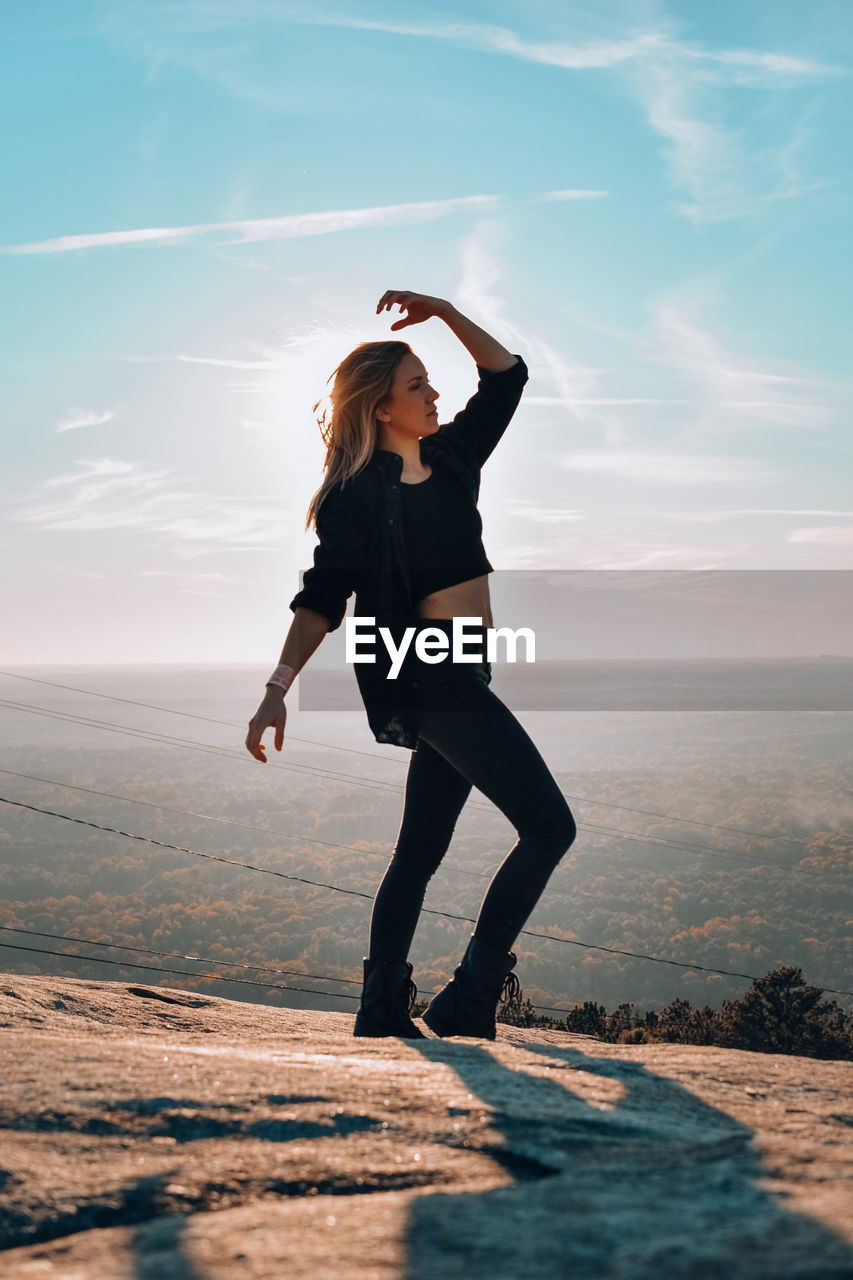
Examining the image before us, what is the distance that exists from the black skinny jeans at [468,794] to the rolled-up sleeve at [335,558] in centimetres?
33

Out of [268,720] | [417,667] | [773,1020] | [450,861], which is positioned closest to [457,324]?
[417,667]

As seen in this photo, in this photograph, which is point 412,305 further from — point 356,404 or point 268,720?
point 268,720

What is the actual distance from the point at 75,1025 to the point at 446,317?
2.95 meters

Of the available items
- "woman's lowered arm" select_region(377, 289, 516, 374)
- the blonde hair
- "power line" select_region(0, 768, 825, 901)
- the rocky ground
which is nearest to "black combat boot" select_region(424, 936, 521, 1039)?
the rocky ground

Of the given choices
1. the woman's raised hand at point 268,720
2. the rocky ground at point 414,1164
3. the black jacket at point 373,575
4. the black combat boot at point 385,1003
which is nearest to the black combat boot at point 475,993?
the black combat boot at point 385,1003

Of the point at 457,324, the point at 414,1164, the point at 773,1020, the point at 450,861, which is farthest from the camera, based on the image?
the point at 450,861

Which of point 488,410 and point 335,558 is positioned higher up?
point 488,410

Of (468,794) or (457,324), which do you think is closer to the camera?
(468,794)

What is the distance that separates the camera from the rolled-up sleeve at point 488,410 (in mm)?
3762

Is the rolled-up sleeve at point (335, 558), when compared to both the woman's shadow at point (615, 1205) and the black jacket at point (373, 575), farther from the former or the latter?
A: the woman's shadow at point (615, 1205)

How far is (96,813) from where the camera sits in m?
161

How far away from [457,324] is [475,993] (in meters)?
2.43

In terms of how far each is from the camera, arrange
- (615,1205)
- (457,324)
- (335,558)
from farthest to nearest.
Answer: (457,324), (335,558), (615,1205)

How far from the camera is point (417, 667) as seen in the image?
3.28 meters
